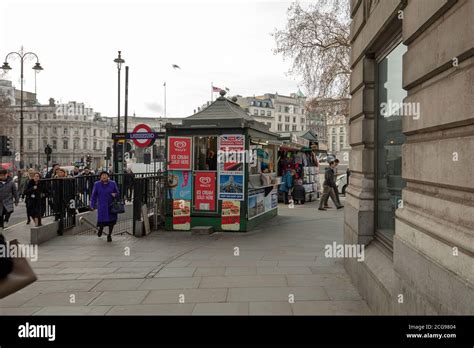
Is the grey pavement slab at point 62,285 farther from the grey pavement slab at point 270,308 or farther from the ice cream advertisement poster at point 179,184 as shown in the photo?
the ice cream advertisement poster at point 179,184

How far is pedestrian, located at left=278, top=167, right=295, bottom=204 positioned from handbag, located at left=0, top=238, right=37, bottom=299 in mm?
16794

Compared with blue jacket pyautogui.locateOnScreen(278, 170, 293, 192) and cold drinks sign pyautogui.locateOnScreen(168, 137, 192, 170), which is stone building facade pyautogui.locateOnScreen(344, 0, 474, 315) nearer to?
cold drinks sign pyautogui.locateOnScreen(168, 137, 192, 170)

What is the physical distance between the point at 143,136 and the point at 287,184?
896cm

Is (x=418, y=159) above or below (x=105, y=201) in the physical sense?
above

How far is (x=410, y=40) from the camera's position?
4.05 meters

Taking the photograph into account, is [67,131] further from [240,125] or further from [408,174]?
[408,174]

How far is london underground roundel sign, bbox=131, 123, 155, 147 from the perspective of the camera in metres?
11.8

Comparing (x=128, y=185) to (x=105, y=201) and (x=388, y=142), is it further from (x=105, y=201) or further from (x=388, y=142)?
(x=388, y=142)

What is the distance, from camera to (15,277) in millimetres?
2432

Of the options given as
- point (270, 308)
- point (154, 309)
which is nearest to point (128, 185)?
point (154, 309)

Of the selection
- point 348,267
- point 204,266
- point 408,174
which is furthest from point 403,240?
point 204,266

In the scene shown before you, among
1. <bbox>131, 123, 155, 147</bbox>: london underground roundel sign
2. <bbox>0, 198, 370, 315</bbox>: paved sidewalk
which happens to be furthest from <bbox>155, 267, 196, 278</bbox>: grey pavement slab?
<bbox>131, 123, 155, 147</bbox>: london underground roundel sign
